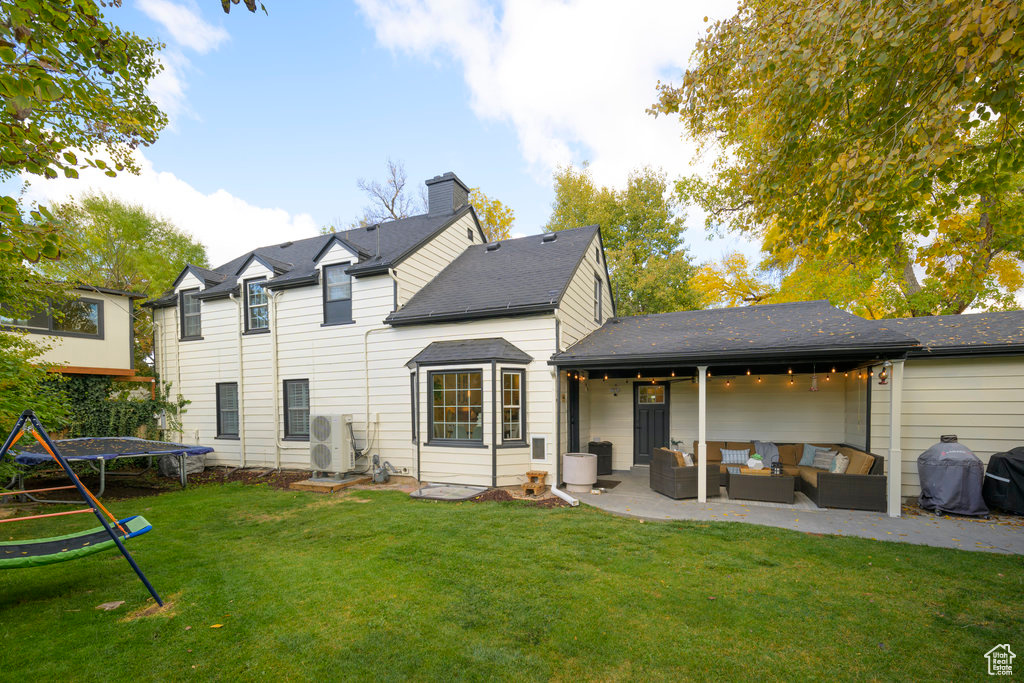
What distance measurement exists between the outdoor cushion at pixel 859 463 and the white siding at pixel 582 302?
5557mm

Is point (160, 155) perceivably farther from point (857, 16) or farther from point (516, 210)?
point (516, 210)

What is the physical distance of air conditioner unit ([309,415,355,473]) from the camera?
9.47 meters

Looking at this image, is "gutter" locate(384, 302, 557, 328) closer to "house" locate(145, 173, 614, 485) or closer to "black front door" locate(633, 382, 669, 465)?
"house" locate(145, 173, 614, 485)

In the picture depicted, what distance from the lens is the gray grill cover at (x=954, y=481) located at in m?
6.66

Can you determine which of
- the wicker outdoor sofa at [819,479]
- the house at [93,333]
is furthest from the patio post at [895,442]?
the house at [93,333]

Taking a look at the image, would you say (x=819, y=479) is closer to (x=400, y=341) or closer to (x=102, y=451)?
(x=400, y=341)

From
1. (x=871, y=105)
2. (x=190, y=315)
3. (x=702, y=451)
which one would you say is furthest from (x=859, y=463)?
(x=190, y=315)

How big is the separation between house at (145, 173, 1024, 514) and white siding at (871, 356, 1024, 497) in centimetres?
2

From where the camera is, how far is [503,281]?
10.1 meters

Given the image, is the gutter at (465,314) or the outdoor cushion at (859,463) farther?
the gutter at (465,314)

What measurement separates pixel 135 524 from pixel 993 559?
9.23 m

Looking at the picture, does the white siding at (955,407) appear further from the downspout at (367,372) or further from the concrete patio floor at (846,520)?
the downspout at (367,372)

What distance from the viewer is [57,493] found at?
357 inches

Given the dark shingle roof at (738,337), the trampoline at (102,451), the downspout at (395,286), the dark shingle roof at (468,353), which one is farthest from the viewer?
the downspout at (395,286)
